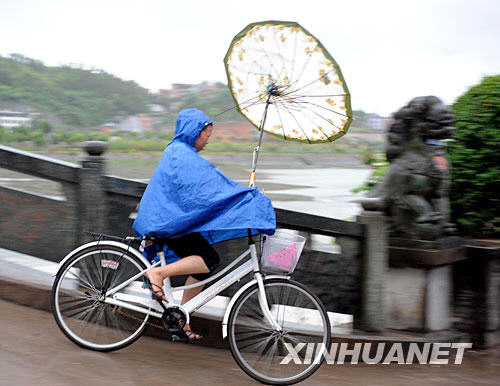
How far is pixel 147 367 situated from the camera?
11.6ft

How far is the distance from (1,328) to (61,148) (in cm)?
1048

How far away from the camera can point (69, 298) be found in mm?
3729

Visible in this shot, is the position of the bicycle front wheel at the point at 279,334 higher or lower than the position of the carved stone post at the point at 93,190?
lower

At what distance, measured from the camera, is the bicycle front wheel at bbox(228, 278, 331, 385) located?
342 cm

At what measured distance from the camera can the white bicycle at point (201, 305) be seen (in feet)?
11.2

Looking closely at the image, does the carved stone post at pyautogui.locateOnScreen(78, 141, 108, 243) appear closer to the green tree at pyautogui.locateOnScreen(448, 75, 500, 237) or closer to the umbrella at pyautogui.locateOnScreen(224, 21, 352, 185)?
the umbrella at pyautogui.locateOnScreen(224, 21, 352, 185)

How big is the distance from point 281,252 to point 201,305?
0.69 m

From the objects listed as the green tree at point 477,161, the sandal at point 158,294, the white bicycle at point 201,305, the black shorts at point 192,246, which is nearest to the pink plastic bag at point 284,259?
the white bicycle at point 201,305

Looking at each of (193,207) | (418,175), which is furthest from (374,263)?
(193,207)

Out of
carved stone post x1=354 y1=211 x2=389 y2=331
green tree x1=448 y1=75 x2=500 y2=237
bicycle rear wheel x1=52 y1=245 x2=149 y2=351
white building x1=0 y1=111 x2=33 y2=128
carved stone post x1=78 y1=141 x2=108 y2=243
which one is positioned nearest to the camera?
bicycle rear wheel x1=52 y1=245 x2=149 y2=351

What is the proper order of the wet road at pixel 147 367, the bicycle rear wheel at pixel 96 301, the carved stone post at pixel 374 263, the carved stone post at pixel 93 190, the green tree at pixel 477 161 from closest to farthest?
the wet road at pixel 147 367 → the bicycle rear wheel at pixel 96 301 → the carved stone post at pixel 374 263 → the carved stone post at pixel 93 190 → the green tree at pixel 477 161

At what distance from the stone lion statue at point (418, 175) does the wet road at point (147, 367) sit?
1036 mm

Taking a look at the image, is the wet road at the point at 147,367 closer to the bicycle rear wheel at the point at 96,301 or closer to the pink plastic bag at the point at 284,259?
the bicycle rear wheel at the point at 96,301

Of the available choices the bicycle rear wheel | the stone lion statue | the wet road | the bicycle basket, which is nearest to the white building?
the wet road
